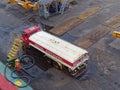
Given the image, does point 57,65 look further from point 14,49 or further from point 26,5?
point 26,5

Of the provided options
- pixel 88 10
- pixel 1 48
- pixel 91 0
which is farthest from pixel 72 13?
pixel 1 48

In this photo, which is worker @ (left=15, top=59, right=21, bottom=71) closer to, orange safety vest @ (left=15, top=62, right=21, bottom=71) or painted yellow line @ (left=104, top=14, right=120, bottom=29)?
orange safety vest @ (left=15, top=62, right=21, bottom=71)

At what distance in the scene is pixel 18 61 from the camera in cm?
2542

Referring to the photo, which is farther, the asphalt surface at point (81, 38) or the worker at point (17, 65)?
the worker at point (17, 65)

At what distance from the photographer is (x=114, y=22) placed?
103 feet

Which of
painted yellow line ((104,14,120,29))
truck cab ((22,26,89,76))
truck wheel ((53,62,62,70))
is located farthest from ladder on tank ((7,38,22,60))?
painted yellow line ((104,14,120,29))

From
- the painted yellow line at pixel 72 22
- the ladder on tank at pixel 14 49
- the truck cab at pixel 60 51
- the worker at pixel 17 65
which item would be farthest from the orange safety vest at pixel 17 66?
the painted yellow line at pixel 72 22

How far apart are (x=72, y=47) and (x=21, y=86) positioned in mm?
6074

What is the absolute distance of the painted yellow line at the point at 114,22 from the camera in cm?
3062

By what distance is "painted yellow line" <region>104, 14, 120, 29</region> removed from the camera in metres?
30.6

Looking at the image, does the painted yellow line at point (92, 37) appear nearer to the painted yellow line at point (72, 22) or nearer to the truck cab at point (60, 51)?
the painted yellow line at point (72, 22)

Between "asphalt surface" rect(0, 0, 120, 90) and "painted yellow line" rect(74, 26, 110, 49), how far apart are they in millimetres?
345

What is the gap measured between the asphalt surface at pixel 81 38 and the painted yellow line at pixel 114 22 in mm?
372

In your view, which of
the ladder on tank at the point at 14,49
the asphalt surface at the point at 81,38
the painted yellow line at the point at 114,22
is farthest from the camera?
the painted yellow line at the point at 114,22
